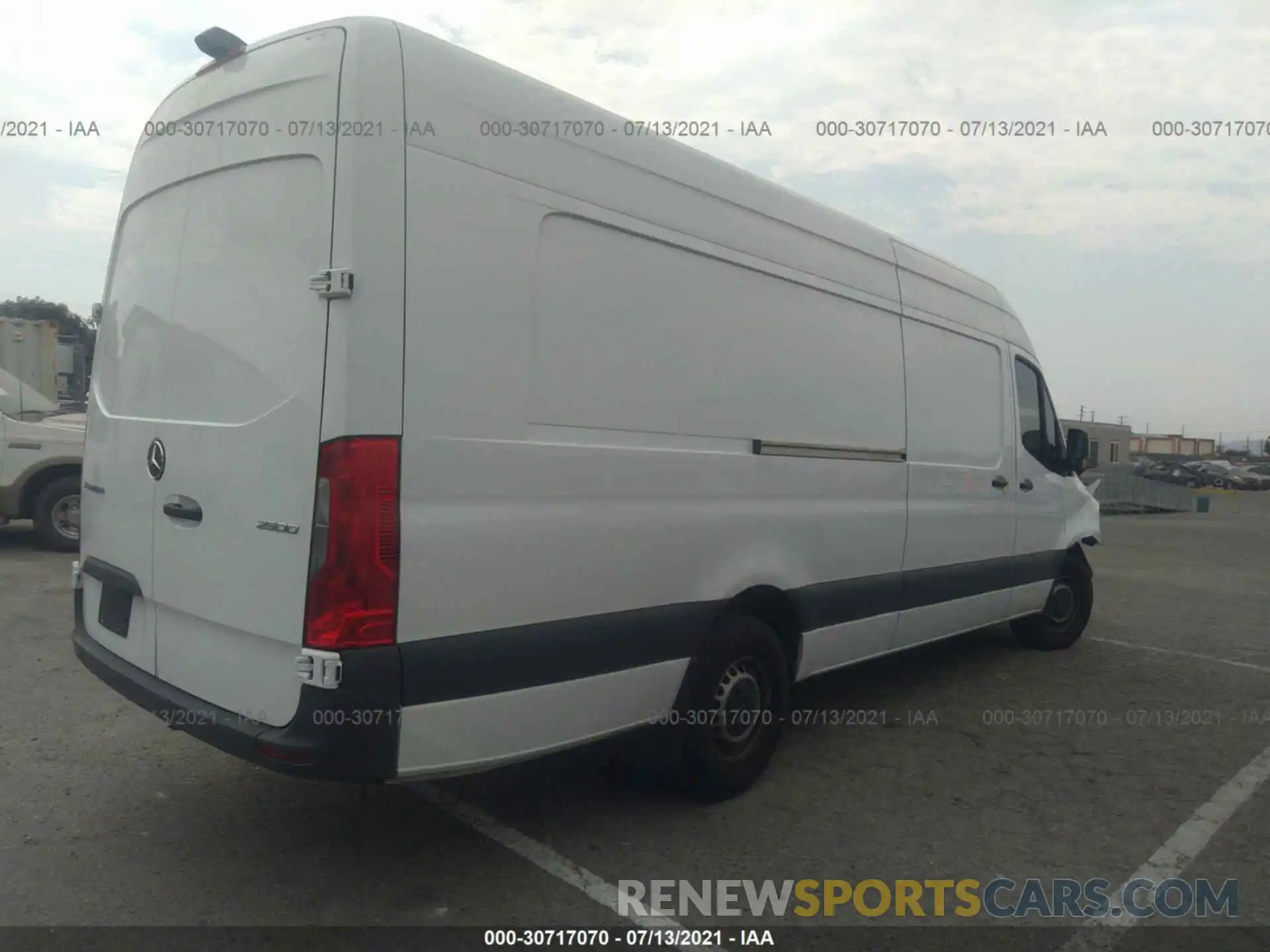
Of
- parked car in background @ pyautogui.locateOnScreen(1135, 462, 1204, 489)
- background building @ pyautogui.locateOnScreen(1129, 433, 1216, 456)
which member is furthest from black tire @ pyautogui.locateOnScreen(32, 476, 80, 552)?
background building @ pyautogui.locateOnScreen(1129, 433, 1216, 456)

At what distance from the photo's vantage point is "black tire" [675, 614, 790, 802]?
3.71 metres

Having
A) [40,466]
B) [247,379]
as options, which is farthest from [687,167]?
[40,466]

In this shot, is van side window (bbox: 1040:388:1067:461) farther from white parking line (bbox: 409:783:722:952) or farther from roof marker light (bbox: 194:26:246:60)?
roof marker light (bbox: 194:26:246:60)

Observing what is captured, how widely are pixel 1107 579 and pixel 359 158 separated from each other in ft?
36.3

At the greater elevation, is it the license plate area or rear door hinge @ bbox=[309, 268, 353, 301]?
rear door hinge @ bbox=[309, 268, 353, 301]

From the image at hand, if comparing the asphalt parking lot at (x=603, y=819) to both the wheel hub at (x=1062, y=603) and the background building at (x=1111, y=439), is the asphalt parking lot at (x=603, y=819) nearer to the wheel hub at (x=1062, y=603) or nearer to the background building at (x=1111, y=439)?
the wheel hub at (x=1062, y=603)

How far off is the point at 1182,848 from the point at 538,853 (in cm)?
249

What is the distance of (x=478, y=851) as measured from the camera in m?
3.41

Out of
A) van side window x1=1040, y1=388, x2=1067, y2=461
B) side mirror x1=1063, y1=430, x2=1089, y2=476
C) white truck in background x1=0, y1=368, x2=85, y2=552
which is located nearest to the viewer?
van side window x1=1040, y1=388, x2=1067, y2=461

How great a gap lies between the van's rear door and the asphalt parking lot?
683mm

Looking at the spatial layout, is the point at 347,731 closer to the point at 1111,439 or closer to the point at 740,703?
the point at 740,703

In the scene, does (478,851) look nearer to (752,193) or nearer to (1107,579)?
(752,193)

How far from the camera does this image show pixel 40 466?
9.37 m

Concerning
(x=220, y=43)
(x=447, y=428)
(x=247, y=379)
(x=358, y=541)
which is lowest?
(x=358, y=541)
